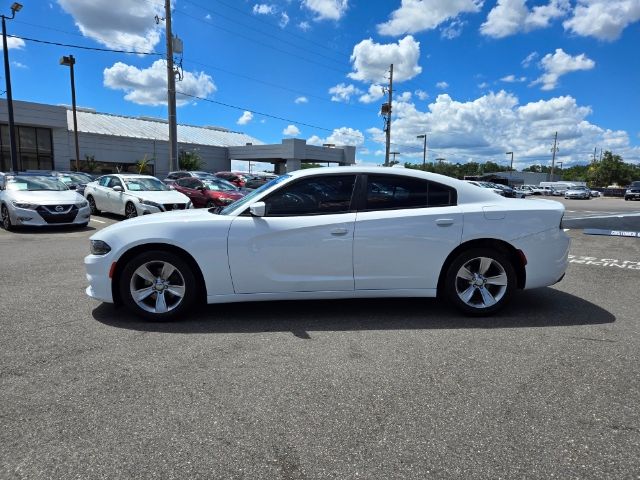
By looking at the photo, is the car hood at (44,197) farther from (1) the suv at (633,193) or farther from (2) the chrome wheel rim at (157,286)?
(1) the suv at (633,193)

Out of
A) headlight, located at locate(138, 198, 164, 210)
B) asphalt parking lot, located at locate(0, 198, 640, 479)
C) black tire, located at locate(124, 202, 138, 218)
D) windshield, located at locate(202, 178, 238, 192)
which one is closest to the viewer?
asphalt parking lot, located at locate(0, 198, 640, 479)

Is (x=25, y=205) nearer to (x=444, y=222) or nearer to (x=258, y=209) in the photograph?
(x=258, y=209)

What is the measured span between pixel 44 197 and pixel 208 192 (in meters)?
5.30

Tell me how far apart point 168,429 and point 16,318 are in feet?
8.98

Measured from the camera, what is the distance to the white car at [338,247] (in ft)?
13.6

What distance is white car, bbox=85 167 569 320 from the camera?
4148 mm

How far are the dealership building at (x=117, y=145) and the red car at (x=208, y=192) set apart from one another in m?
24.8

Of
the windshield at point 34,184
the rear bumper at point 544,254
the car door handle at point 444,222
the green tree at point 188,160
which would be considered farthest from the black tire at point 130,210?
the green tree at point 188,160

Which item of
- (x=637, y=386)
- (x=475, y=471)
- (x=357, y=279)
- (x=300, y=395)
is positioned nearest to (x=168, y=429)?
(x=300, y=395)

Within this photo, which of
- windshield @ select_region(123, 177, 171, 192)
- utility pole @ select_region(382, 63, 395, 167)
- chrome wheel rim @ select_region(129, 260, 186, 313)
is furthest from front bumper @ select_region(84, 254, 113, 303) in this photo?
utility pole @ select_region(382, 63, 395, 167)

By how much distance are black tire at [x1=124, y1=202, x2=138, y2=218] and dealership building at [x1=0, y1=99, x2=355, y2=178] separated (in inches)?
1086

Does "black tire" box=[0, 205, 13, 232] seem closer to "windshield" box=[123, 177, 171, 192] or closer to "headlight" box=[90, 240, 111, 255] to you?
"windshield" box=[123, 177, 171, 192]

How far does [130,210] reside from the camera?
41.2ft

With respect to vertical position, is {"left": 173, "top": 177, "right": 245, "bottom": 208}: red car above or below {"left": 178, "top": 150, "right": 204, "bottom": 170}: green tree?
below
